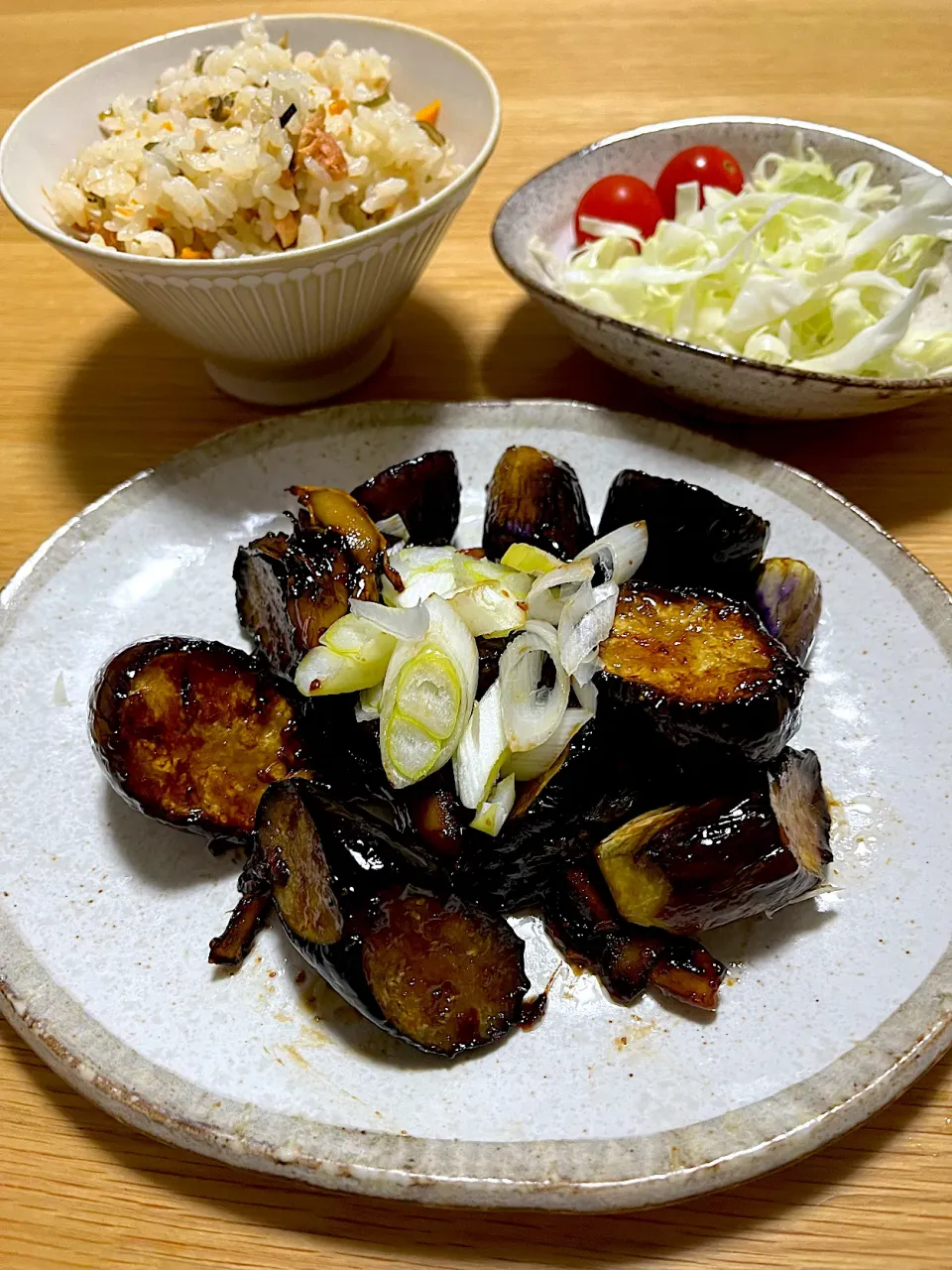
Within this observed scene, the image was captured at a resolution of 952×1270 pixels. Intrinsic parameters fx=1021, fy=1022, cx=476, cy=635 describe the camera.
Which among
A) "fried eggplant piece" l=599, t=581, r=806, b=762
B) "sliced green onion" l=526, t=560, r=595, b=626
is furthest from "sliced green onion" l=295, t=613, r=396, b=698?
"fried eggplant piece" l=599, t=581, r=806, b=762

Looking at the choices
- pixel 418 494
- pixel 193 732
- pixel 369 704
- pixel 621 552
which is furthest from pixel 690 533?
pixel 193 732

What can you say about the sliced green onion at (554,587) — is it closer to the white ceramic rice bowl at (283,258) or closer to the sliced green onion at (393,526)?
the sliced green onion at (393,526)

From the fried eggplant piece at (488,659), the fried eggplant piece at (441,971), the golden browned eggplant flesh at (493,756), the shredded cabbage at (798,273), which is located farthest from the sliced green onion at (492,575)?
the shredded cabbage at (798,273)

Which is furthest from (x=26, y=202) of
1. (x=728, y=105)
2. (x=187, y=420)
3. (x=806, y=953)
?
(x=728, y=105)

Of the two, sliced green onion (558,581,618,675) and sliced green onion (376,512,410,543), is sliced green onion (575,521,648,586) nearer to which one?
sliced green onion (558,581,618,675)

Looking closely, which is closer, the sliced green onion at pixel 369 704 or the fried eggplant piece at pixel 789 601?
the sliced green onion at pixel 369 704
